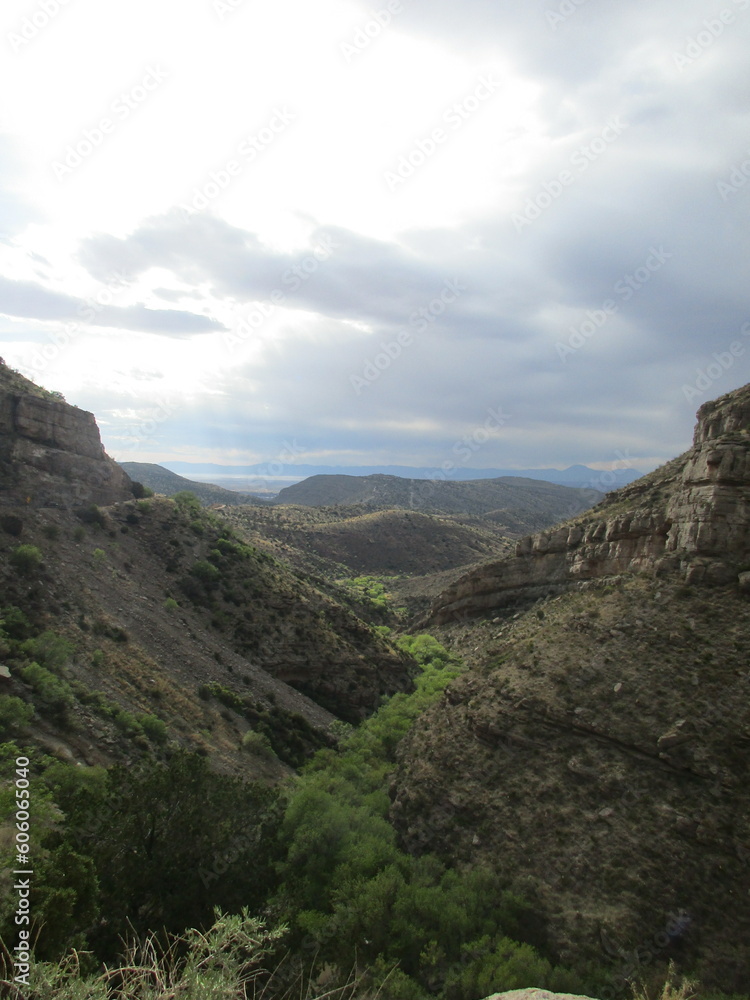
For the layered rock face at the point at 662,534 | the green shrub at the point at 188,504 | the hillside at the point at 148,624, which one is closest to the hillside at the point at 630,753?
the layered rock face at the point at 662,534

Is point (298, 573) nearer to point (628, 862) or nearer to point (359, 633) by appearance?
point (359, 633)

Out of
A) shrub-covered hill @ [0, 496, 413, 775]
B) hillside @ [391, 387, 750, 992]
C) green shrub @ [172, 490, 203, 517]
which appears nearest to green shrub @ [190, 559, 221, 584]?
shrub-covered hill @ [0, 496, 413, 775]

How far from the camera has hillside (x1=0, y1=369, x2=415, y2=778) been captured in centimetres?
2659

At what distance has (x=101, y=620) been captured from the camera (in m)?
33.3

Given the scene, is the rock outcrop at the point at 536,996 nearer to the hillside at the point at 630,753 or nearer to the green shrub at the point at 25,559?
the hillside at the point at 630,753

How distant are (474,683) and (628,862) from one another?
11.5 meters

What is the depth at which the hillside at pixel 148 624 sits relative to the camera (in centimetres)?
2659

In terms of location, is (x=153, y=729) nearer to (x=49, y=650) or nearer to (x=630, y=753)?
(x=49, y=650)

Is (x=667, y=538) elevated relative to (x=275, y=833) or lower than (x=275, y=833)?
elevated

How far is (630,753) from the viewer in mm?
19875

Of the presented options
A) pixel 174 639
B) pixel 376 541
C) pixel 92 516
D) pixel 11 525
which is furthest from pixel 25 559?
pixel 376 541

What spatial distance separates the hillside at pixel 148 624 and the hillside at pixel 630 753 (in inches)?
496

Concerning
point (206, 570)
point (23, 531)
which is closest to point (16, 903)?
point (23, 531)

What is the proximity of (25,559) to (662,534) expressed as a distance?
127ft
